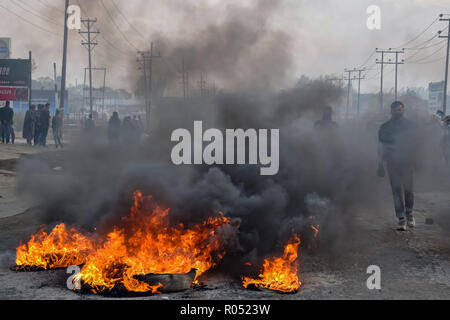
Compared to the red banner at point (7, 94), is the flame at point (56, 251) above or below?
below

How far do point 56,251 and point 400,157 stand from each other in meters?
4.82

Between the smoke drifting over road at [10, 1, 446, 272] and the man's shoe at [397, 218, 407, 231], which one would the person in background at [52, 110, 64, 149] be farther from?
the man's shoe at [397, 218, 407, 231]

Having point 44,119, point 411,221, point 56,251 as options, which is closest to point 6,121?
point 44,119

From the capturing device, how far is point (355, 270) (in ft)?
18.1

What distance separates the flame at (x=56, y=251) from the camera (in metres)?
5.66

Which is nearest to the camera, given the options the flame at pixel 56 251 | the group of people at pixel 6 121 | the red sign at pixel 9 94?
the flame at pixel 56 251

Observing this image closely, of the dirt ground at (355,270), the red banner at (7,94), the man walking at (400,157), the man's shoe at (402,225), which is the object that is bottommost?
the dirt ground at (355,270)

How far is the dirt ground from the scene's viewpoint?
15.4 feet

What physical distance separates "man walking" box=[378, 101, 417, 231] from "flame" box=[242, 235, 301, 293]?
282 centimetres

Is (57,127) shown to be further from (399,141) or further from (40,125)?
(399,141)

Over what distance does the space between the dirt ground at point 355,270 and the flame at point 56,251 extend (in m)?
0.19

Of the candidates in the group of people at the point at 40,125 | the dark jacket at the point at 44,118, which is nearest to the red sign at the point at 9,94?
the group of people at the point at 40,125

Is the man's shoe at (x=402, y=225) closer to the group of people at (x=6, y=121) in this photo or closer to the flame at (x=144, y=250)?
the flame at (x=144, y=250)
